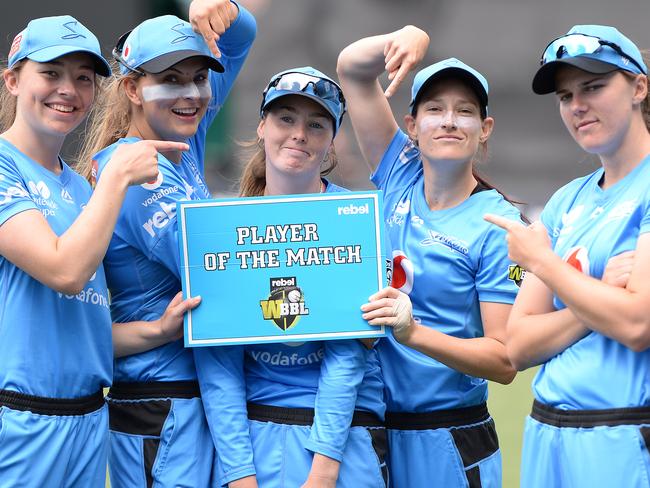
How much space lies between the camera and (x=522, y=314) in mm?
3230

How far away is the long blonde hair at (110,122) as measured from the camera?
3668 mm

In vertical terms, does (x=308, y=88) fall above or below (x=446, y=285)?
above

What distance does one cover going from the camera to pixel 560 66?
3.15 m

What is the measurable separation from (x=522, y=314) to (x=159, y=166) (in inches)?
52.7

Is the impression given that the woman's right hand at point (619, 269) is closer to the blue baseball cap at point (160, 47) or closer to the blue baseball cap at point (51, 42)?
the blue baseball cap at point (160, 47)

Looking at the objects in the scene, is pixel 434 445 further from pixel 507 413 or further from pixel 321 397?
pixel 507 413

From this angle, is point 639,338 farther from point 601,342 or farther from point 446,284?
point 446,284

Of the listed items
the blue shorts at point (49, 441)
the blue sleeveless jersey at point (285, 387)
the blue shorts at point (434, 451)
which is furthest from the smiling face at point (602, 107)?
the blue shorts at point (49, 441)

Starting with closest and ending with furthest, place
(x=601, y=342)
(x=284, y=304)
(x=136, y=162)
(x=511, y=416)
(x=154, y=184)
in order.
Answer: (x=601, y=342) < (x=136, y=162) < (x=284, y=304) < (x=154, y=184) < (x=511, y=416)

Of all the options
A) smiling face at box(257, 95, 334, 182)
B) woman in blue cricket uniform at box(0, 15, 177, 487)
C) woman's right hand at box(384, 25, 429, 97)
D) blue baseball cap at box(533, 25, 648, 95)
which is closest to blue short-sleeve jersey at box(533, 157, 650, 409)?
blue baseball cap at box(533, 25, 648, 95)

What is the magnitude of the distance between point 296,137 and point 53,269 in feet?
3.24

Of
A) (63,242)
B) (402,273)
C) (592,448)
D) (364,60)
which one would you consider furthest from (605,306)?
(63,242)

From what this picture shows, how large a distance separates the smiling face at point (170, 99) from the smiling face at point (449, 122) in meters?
0.82

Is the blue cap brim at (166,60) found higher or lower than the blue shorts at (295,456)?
higher
